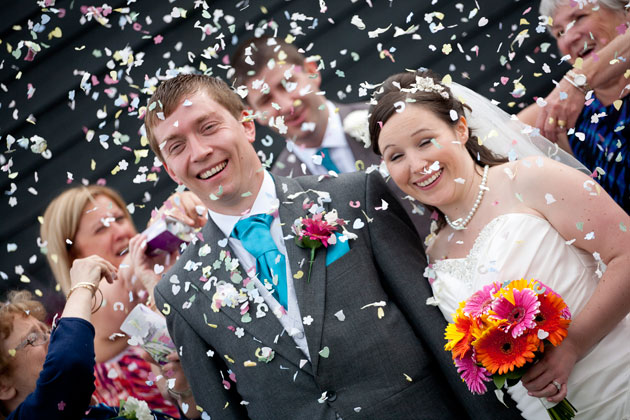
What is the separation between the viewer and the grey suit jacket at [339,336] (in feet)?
8.47

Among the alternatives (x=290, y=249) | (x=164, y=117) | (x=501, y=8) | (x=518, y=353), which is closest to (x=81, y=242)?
(x=164, y=117)

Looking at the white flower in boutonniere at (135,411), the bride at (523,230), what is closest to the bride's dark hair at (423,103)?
the bride at (523,230)

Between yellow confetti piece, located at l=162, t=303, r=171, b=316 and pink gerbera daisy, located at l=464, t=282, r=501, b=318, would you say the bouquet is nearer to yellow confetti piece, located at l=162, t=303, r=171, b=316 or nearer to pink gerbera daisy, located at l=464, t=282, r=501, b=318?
pink gerbera daisy, located at l=464, t=282, r=501, b=318

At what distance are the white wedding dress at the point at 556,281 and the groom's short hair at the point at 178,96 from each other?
1277 mm

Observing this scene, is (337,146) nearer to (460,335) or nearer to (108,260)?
(108,260)

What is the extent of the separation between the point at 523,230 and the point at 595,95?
3.71 feet

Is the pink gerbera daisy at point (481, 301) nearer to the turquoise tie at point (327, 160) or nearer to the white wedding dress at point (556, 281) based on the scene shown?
the white wedding dress at point (556, 281)

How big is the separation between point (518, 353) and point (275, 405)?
3.41ft

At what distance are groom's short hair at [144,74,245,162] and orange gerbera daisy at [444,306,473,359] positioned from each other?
4.52ft

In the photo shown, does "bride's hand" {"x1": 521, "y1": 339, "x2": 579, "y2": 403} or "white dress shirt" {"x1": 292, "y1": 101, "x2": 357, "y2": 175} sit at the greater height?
"white dress shirt" {"x1": 292, "y1": 101, "x2": 357, "y2": 175}

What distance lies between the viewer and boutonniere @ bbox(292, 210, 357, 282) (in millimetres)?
2670

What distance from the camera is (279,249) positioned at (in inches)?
110

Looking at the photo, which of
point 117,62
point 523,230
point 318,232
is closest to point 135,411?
point 318,232

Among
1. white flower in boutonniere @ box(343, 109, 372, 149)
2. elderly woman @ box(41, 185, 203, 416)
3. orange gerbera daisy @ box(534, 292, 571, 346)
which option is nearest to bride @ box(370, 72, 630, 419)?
orange gerbera daisy @ box(534, 292, 571, 346)
